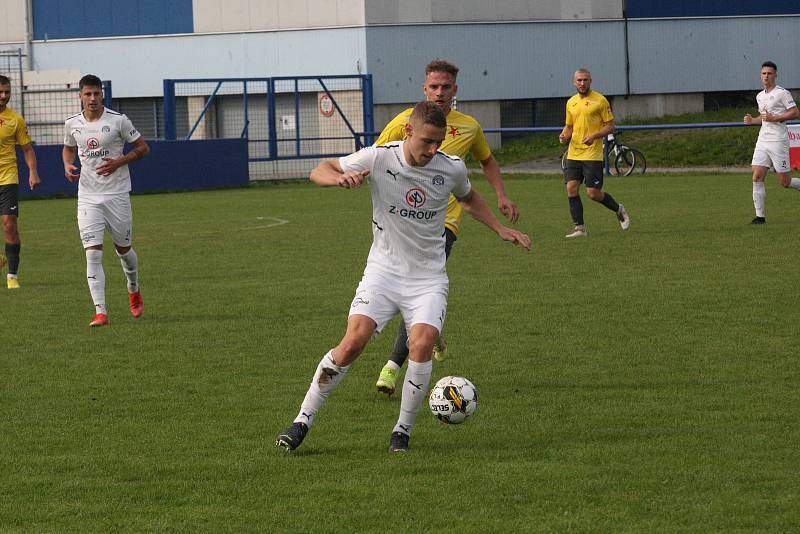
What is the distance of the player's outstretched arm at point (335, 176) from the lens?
7.00 m

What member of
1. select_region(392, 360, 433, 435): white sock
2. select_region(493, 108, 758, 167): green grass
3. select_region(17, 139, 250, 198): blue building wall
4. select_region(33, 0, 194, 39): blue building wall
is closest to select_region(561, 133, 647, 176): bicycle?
select_region(493, 108, 758, 167): green grass

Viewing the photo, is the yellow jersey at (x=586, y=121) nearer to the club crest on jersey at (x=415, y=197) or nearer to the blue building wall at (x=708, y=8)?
the club crest on jersey at (x=415, y=197)

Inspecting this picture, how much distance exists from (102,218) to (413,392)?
20.1 ft

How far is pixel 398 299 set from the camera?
7633 mm

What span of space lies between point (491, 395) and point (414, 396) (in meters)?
1.63

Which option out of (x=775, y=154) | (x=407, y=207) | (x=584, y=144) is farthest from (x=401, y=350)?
(x=775, y=154)

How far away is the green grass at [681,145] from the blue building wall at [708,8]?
319 cm

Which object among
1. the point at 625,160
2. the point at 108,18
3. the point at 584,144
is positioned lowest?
the point at 625,160

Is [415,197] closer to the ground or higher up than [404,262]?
higher up

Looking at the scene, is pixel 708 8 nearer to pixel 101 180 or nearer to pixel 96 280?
pixel 101 180

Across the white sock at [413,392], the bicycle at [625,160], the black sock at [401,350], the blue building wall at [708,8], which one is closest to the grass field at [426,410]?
the white sock at [413,392]

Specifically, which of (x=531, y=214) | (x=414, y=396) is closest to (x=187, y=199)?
(x=531, y=214)

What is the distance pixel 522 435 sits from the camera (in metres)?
7.86

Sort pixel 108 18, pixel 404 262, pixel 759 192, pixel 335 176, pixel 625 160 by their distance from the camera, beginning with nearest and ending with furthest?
pixel 335 176 < pixel 404 262 < pixel 759 192 < pixel 625 160 < pixel 108 18
